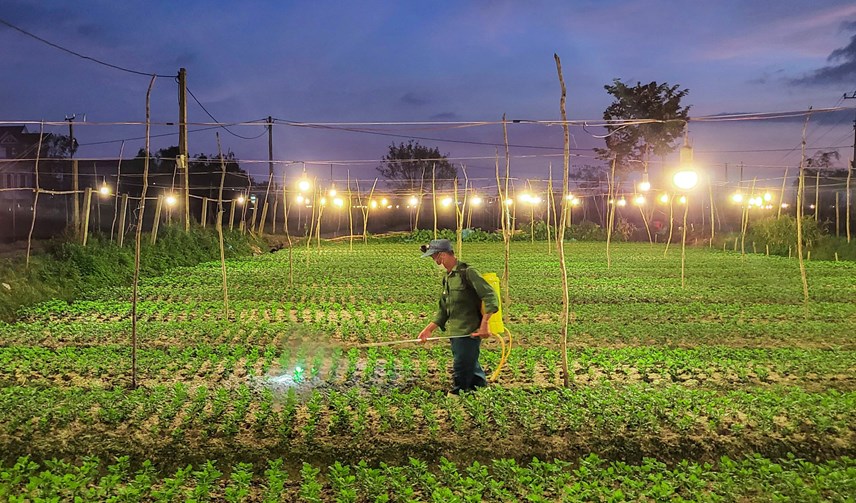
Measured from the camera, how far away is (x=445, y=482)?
5434 mm

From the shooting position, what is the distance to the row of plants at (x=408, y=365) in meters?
8.77

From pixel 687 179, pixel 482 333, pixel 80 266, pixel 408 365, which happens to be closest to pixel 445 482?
pixel 482 333

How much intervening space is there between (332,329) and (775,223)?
2643 centimetres

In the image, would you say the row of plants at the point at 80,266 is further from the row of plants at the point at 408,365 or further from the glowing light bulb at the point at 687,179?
the glowing light bulb at the point at 687,179

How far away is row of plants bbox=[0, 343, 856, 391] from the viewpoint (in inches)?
345

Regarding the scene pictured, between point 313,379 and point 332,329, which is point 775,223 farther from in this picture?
point 313,379

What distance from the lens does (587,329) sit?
488 inches

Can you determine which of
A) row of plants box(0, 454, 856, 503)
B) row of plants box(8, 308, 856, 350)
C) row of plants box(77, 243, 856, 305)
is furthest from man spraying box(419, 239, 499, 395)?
row of plants box(77, 243, 856, 305)

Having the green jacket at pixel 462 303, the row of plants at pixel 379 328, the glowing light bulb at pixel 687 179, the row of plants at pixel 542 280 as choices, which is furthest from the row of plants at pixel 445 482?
the row of plants at pixel 542 280

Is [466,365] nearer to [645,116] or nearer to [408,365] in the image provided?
[408,365]

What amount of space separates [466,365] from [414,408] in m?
0.96

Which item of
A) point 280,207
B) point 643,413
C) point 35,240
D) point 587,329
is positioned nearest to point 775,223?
point 587,329

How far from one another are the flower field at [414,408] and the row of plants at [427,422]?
0.08 ft

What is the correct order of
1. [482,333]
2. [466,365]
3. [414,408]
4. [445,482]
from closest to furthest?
[445,482] → [414,408] → [482,333] → [466,365]
